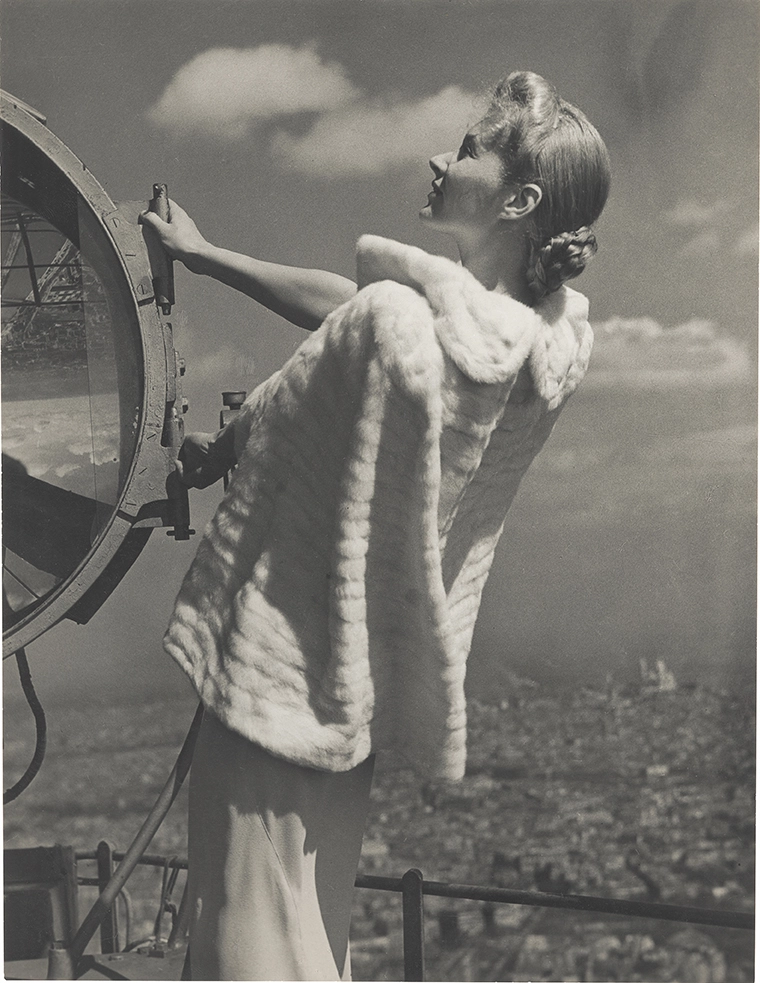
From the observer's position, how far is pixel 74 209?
235 cm

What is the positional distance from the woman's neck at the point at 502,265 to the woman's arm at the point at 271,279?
0.27 m

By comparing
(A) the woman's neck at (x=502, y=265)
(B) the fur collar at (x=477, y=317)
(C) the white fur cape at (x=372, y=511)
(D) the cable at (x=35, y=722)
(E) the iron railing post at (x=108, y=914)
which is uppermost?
(A) the woman's neck at (x=502, y=265)

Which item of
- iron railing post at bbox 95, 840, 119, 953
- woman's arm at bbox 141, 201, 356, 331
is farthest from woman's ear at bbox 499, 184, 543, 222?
iron railing post at bbox 95, 840, 119, 953

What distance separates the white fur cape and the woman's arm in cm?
18

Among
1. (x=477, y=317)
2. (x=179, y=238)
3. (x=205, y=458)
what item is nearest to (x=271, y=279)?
(x=179, y=238)

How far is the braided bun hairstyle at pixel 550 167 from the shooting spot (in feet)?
6.72

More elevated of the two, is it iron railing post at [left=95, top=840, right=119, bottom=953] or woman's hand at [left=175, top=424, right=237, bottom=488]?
woman's hand at [left=175, top=424, right=237, bottom=488]

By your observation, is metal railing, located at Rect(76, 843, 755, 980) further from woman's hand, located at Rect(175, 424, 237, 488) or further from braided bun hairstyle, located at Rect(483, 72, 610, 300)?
braided bun hairstyle, located at Rect(483, 72, 610, 300)

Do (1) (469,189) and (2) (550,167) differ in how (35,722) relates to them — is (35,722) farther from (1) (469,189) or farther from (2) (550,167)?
(2) (550,167)

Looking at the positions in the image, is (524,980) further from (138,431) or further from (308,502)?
(138,431)

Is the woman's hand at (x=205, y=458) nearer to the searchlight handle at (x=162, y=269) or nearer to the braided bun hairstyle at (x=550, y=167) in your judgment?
the searchlight handle at (x=162, y=269)

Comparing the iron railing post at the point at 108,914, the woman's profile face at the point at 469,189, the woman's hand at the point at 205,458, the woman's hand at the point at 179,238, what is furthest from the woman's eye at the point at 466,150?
the iron railing post at the point at 108,914

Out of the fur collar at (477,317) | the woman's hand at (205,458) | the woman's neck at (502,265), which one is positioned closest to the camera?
the fur collar at (477,317)

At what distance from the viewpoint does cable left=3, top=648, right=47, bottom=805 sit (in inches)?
97.7
